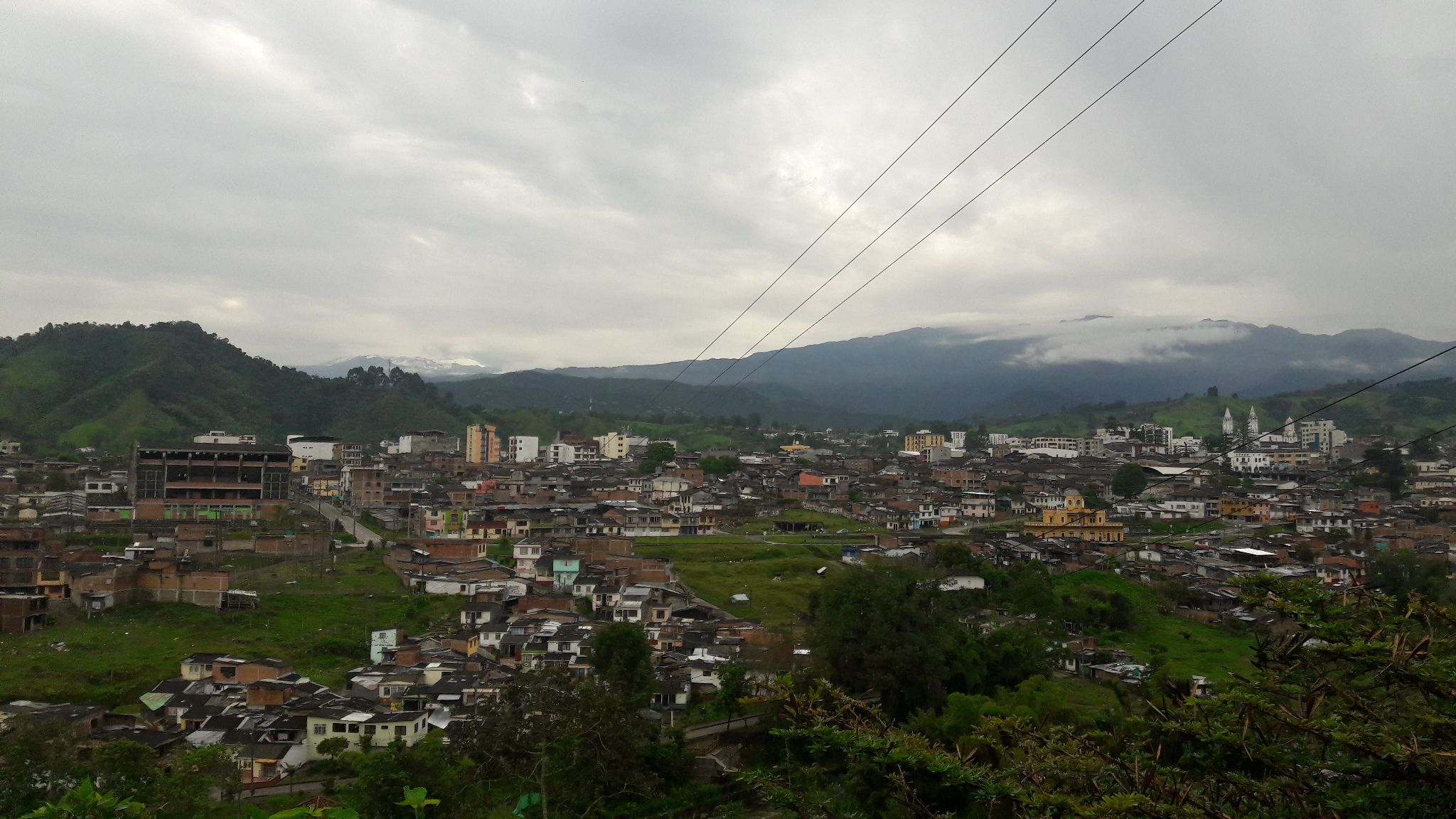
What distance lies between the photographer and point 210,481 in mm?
32594

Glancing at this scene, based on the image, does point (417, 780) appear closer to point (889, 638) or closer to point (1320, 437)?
point (889, 638)

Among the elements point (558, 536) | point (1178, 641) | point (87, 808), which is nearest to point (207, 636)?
point (558, 536)

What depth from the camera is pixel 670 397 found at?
131125 millimetres

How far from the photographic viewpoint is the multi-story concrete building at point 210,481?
31.4 m

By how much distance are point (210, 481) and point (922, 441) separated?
169 ft

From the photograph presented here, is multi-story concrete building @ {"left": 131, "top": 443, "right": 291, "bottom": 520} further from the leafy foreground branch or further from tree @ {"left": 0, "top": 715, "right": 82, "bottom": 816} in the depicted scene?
the leafy foreground branch

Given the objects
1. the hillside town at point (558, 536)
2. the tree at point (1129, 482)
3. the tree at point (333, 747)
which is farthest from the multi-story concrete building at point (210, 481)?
the tree at point (1129, 482)

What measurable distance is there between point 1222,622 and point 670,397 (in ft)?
366

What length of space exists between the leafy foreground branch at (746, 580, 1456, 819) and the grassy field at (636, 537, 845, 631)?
15.2 meters

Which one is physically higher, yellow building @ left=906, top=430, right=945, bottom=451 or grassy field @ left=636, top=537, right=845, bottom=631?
yellow building @ left=906, top=430, right=945, bottom=451

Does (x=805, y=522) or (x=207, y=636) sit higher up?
(x=805, y=522)

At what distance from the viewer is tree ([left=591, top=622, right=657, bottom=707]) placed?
48.1ft

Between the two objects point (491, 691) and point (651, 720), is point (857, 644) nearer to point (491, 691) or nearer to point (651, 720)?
point (651, 720)

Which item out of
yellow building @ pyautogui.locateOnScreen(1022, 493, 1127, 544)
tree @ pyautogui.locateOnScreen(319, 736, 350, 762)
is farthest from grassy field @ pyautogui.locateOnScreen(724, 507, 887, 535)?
tree @ pyautogui.locateOnScreen(319, 736, 350, 762)
